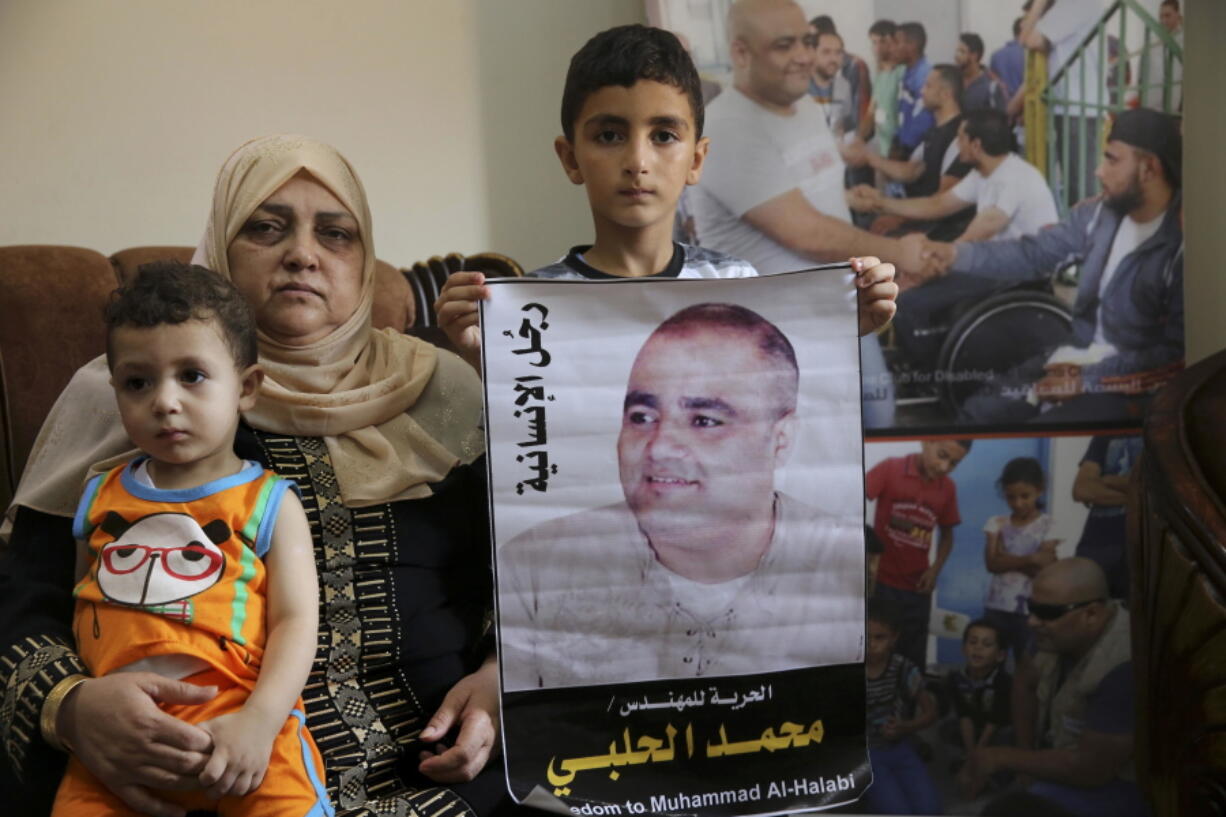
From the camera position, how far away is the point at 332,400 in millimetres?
1450

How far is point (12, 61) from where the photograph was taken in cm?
218

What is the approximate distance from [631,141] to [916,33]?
1023 mm

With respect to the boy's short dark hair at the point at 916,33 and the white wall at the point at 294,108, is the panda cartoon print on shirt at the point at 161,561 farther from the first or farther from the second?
the boy's short dark hair at the point at 916,33

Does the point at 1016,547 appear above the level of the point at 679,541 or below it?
below

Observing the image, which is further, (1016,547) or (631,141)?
(1016,547)

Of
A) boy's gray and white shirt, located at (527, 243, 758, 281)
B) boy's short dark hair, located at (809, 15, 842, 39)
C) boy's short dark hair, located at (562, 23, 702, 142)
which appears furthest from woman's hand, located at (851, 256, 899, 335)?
boy's short dark hair, located at (809, 15, 842, 39)

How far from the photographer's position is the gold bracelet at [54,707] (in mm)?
1166

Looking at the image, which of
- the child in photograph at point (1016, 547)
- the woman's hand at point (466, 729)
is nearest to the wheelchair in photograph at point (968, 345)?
the child in photograph at point (1016, 547)

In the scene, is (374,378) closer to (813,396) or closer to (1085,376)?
(813,396)

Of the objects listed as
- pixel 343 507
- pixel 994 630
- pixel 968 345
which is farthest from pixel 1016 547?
pixel 343 507

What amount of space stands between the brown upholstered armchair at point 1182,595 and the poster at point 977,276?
0.45m

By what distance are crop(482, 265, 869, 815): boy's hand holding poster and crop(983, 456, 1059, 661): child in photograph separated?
3.52 ft

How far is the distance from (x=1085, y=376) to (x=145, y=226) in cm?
189

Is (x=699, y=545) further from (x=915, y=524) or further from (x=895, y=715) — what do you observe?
(x=895, y=715)
